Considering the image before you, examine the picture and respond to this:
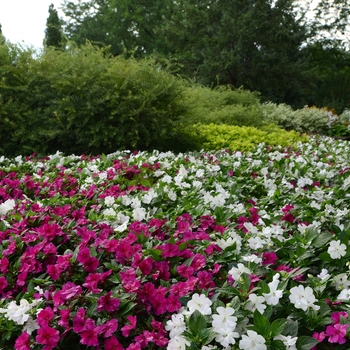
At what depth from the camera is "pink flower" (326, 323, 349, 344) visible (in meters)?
1.25

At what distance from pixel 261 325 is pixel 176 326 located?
271 mm

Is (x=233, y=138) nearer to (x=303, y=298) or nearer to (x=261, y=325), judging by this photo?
(x=303, y=298)

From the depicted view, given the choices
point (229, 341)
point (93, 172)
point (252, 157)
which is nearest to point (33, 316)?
point (229, 341)

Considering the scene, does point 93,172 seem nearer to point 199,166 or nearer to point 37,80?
point 199,166

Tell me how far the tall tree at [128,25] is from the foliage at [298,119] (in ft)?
43.2

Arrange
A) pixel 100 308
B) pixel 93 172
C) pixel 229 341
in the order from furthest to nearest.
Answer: pixel 93 172, pixel 100 308, pixel 229 341

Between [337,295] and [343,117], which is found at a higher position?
[343,117]

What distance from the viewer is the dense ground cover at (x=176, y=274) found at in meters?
1.32

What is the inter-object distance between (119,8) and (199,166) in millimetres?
24612

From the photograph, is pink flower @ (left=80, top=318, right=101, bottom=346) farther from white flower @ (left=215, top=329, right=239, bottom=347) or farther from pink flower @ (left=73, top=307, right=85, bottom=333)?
white flower @ (left=215, top=329, right=239, bottom=347)

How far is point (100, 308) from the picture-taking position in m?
1.42

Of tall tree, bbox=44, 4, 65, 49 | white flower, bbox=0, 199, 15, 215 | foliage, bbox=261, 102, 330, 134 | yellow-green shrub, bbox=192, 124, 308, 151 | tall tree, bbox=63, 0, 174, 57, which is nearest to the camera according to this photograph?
white flower, bbox=0, 199, 15, 215

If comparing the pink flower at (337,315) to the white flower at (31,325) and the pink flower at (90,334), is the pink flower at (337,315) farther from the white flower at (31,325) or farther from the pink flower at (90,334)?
the white flower at (31,325)

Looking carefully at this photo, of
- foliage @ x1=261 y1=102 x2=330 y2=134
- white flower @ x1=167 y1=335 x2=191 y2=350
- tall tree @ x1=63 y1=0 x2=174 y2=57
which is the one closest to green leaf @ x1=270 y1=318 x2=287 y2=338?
white flower @ x1=167 y1=335 x2=191 y2=350
